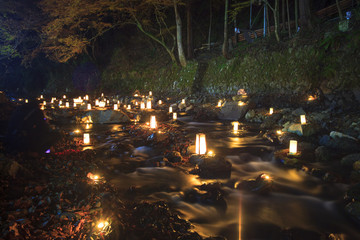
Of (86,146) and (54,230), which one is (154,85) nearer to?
(86,146)

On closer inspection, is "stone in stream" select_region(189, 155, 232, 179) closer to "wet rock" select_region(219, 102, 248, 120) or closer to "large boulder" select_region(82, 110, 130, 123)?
"wet rock" select_region(219, 102, 248, 120)

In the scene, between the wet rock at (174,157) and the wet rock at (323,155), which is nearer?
the wet rock at (323,155)

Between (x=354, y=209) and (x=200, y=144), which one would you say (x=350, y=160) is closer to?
(x=354, y=209)

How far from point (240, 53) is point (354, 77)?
8.50 meters

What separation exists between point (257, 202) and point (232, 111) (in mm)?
9405

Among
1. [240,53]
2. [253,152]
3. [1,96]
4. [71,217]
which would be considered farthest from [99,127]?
[240,53]

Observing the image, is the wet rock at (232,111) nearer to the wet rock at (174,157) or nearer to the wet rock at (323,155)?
the wet rock at (323,155)

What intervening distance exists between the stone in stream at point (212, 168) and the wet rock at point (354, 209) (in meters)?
2.68

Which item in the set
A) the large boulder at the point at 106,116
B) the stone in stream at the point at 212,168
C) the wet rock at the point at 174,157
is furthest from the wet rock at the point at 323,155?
the large boulder at the point at 106,116

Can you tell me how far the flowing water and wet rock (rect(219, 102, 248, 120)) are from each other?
5932mm

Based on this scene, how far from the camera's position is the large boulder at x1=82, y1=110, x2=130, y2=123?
1316 centimetres

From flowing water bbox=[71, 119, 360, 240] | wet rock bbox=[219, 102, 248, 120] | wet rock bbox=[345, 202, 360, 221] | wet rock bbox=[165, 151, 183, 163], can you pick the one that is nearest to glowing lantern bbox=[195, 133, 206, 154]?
wet rock bbox=[165, 151, 183, 163]

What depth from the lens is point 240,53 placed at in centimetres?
1786

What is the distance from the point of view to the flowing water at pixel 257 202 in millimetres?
4020
